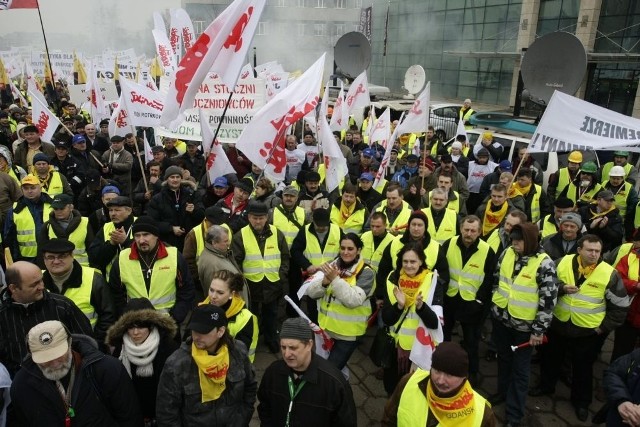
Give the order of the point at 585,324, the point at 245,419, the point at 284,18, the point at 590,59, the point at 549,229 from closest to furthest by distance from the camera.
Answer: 1. the point at 245,419
2. the point at 585,324
3. the point at 549,229
4. the point at 590,59
5. the point at 284,18

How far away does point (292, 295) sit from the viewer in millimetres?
5930

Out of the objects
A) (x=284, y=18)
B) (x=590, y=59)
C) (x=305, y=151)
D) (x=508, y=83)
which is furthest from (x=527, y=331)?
(x=284, y=18)

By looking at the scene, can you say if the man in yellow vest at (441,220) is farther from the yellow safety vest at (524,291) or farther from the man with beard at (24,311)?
the man with beard at (24,311)

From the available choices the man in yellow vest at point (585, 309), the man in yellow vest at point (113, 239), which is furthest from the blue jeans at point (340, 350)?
the man in yellow vest at point (113, 239)

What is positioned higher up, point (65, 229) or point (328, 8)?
point (328, 8)

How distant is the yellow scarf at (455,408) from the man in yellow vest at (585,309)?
215 cm

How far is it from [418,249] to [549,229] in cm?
283

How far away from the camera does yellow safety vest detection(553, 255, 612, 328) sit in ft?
13.0

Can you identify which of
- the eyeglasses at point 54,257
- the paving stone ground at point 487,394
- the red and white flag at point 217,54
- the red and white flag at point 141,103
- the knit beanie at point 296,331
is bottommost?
the paving stone ground at point 487,394

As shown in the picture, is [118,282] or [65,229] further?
[65,229]

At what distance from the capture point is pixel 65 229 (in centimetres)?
479

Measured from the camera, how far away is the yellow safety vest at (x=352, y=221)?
5.73 metres

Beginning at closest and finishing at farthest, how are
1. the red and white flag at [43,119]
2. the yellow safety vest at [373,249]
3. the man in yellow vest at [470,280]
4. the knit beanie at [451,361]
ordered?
1. the knit beanie at [451,361]
2. the man in yellow vest at [470,280]
3. the yellow safety vest at [373,249]
4. the red and white flag at [43,119]

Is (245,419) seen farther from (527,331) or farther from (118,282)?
(527,331)
